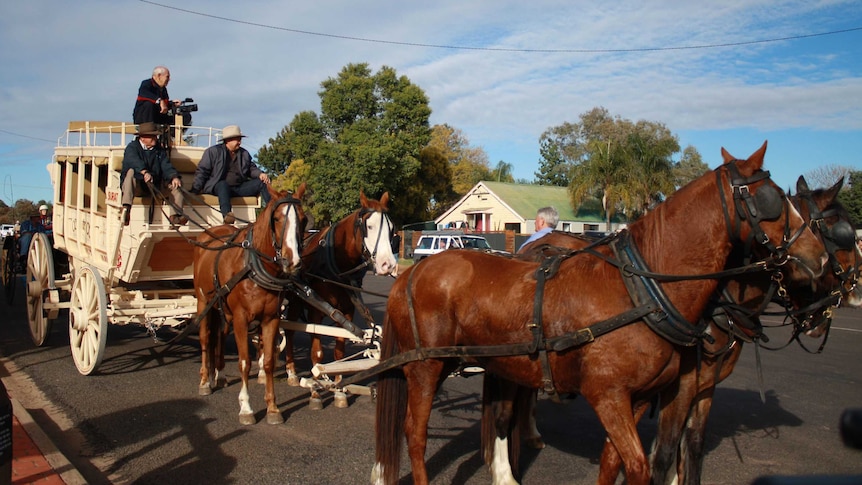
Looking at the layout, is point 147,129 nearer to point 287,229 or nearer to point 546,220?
point 287,229

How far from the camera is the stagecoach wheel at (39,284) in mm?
9359

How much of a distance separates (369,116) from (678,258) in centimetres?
3504

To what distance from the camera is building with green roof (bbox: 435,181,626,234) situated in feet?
145

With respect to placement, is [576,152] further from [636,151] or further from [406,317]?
[406,317]

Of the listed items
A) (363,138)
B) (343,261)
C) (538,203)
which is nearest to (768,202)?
(343,261)

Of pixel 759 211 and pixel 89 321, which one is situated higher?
pixel 759 211

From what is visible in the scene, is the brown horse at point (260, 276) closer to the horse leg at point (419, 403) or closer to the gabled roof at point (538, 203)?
the horse leg at point (419, 403)

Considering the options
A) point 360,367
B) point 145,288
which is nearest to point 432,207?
point 145,288

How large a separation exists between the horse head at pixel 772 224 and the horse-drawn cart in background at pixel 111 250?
19.7 ft

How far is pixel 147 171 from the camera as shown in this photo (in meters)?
7.70

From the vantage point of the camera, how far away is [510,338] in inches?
155

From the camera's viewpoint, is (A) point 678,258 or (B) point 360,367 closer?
(A) point 678,258

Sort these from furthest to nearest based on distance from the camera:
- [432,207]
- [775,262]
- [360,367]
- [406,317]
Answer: [432,207] < [360,367] < [406,317] < [775,262]

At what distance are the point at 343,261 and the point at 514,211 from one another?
3733 centimetres
